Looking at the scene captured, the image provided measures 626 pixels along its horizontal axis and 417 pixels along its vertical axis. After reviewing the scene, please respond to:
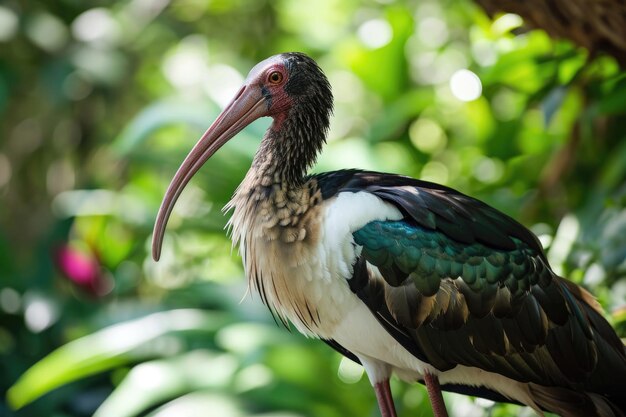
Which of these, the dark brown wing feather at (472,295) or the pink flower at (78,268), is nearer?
the dark brown wing feather at (472,295)

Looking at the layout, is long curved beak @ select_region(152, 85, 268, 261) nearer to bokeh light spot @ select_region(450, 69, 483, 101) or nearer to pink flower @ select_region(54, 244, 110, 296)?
bokeh light spot @ select_region(450, 69, 483, 101)

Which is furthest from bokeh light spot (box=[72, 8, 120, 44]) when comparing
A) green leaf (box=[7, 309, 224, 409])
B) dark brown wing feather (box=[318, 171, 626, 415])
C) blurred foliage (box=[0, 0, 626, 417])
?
dark brown wing feather (box=[318, 171, 626, 415])

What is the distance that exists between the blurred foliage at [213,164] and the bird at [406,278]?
0.58 meters

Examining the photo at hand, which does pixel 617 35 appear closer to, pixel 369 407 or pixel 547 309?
pixel 547 309

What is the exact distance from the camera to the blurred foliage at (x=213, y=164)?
4234mm

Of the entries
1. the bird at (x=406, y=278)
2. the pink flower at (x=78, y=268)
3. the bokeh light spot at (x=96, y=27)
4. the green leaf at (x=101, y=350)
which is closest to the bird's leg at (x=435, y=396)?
the bird at (x=406, y=278)

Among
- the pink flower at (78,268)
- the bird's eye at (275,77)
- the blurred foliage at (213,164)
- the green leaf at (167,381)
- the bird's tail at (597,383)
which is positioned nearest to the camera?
the bird's tail at (597,383)

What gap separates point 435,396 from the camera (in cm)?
254

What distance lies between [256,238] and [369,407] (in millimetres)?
2071

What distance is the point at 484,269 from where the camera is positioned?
2.49 m

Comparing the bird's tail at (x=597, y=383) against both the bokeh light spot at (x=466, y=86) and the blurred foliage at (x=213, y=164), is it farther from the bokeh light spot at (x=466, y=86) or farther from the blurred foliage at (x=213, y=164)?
the bokeh light spot at (x=466, y=86)

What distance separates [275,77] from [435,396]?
971mm

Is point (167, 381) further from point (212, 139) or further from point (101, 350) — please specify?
point (212, 139)

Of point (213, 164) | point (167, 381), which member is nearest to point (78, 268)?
point (213, 164)
